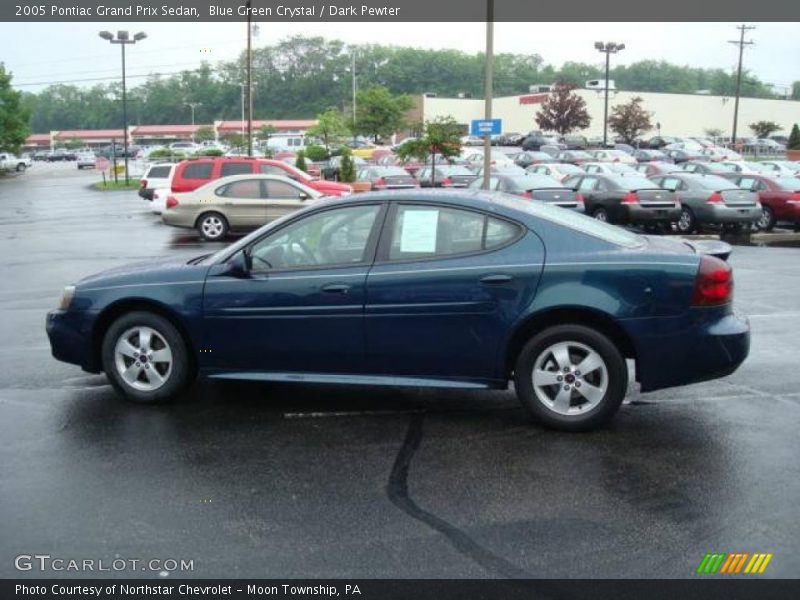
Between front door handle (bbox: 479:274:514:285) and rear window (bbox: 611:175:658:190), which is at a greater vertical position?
front door handle (bbox: 479:274:514:285)

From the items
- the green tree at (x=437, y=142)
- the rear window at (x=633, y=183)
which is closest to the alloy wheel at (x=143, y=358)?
the rear window at (x=633, y=183)

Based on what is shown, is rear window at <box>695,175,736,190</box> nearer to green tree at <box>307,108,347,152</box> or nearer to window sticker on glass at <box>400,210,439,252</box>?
window sticker on glass at <box>400,210,439,252</box>

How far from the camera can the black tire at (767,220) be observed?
876 inches

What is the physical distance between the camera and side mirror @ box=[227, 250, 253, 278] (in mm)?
6367

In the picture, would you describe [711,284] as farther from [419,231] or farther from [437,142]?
[437,142]

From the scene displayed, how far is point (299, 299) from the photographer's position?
6254 millimetres

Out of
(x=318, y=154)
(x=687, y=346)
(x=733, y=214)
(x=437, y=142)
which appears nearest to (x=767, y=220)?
(x=733, y=214)

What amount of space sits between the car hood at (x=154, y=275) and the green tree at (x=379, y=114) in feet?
174

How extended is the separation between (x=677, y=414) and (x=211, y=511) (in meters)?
3.43

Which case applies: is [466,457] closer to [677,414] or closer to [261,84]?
[677,414]

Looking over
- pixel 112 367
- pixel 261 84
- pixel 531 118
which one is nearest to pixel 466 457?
pixel 112 367

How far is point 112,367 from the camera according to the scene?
22.0 feet

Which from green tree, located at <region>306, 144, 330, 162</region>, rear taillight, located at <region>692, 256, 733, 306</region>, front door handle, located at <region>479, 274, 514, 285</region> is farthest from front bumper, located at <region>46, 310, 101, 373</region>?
green tree, located at <region>306, 144, 330, 162</region>

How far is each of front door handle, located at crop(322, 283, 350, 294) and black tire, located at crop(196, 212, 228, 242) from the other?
558 inches
